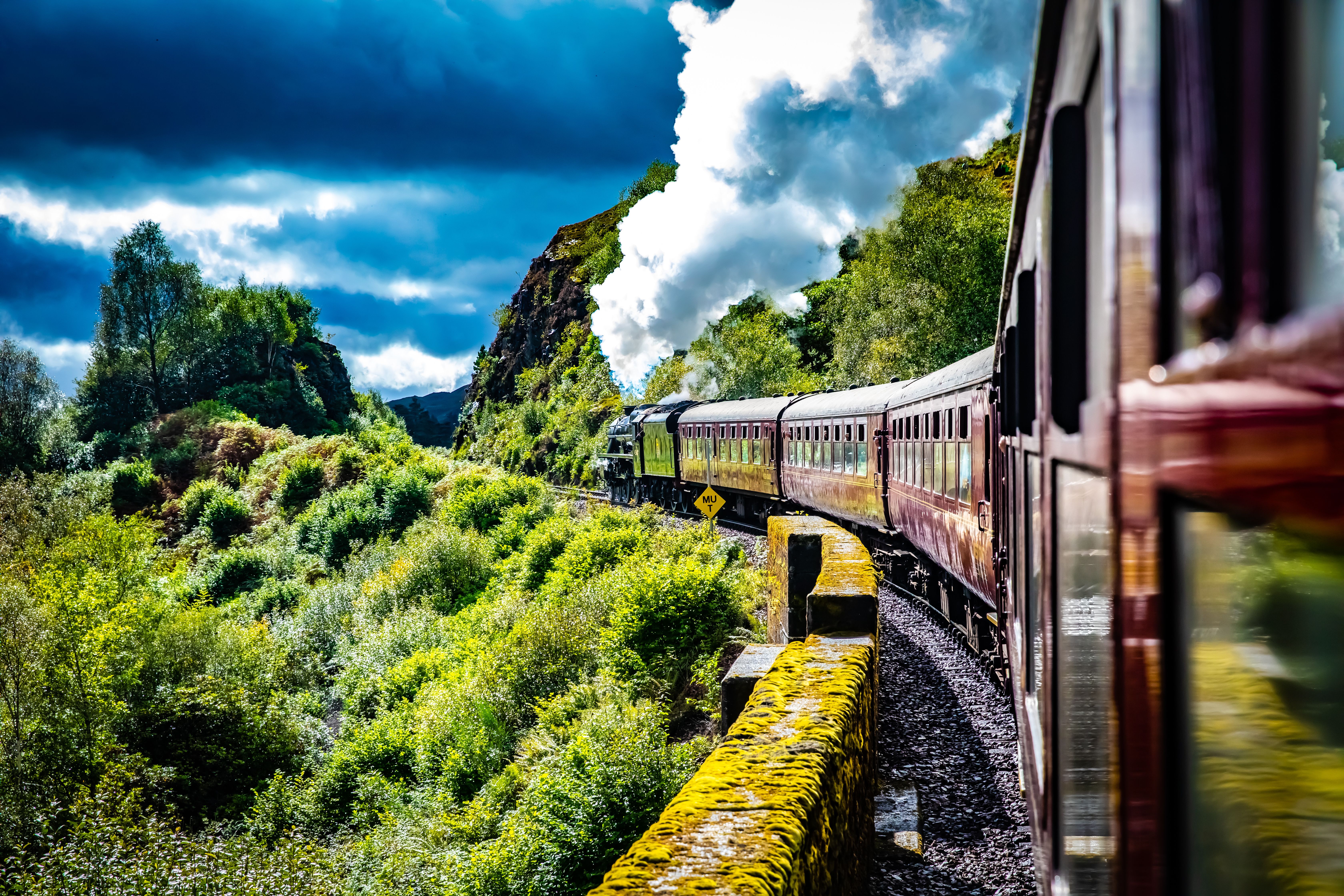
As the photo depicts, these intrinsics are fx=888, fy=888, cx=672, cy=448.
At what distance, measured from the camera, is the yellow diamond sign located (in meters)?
16.6

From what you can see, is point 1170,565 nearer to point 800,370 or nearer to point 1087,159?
point 1087,159

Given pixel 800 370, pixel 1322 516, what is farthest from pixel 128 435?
pixel 1322 516

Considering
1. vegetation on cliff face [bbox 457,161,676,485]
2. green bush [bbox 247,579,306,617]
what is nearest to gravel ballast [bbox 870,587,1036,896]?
green bush [bbox 247,579,306,617]

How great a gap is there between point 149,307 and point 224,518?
21816 millimetres

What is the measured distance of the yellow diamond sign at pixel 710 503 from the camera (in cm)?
1658

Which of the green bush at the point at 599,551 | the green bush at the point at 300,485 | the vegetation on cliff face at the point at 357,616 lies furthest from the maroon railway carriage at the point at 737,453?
the green bush at the point at 300,485

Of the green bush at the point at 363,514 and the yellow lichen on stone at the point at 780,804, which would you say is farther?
the green bush at the point at 363,514

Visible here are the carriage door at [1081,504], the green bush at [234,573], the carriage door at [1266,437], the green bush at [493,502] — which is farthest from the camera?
the green bush at [234,573]

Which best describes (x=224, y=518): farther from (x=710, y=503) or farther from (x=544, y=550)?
(x=710, y=503)

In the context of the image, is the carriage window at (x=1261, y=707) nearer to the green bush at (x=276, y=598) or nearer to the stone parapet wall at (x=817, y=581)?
the stone parapet wall at (x=817, y=581)

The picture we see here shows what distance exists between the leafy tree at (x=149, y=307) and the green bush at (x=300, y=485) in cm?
1701

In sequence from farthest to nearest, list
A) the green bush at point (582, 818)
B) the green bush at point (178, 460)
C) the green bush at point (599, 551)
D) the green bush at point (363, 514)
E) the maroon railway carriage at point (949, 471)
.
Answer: the green bush at point (178, 460)
the green bush at point (363, 514)
the green bush at point (599, 551)
the maroon railway carriage at point (949, 471)
the green bush at point (582, 818)

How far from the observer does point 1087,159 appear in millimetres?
1715

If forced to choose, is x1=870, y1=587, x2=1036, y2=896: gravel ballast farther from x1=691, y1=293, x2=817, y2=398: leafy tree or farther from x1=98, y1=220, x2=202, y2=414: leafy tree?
x1=98, y1=220, x2=202, y2=414: leafy tree
